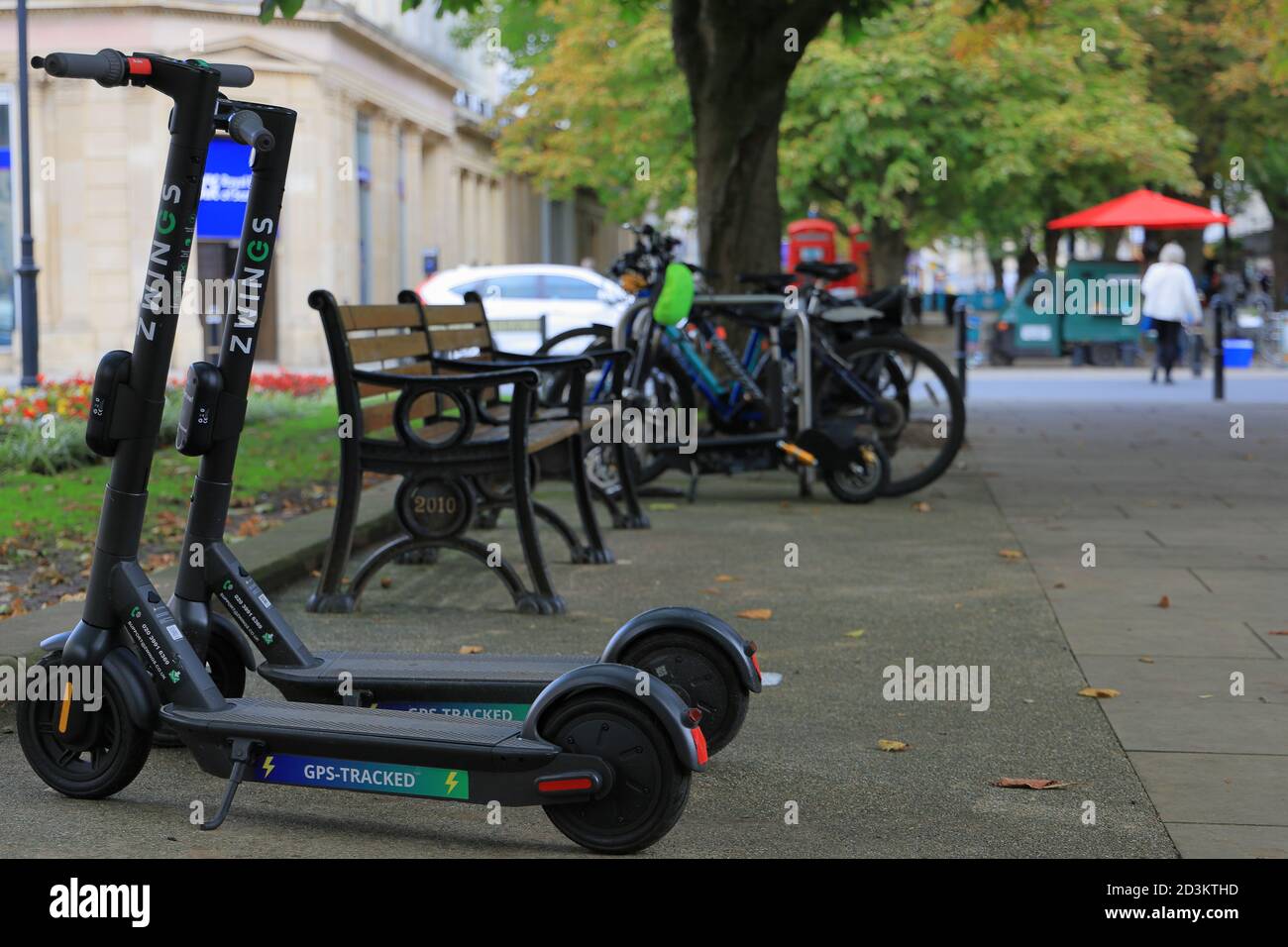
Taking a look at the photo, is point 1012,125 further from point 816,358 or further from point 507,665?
point 507,665

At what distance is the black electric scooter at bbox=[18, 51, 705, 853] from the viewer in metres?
3.57

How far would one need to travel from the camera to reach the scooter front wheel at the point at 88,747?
154 inches

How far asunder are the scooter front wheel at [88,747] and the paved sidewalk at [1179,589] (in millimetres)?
2175

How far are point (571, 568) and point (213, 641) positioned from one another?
3.28 m

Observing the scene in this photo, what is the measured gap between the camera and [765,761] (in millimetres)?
4418

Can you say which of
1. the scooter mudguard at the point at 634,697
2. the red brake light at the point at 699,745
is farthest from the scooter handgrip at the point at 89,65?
the red brake light at the point at 699,745

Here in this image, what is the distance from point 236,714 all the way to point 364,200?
3489cm

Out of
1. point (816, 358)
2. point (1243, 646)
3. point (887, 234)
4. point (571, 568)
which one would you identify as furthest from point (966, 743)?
point (887, 234)

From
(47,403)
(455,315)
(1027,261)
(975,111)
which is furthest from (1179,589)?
(1027,261)

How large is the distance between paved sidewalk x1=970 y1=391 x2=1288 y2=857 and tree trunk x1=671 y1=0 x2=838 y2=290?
224 centimetres

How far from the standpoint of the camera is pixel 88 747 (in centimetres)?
398

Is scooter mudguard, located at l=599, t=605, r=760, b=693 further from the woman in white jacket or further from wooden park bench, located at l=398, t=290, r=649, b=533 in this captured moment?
the woman in white jacket

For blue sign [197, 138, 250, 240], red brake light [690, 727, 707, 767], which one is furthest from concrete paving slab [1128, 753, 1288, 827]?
blue sign [197, 138, 250, 240]

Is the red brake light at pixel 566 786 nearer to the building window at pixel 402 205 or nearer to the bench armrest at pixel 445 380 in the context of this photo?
the bench armrest at pixel 445 380
